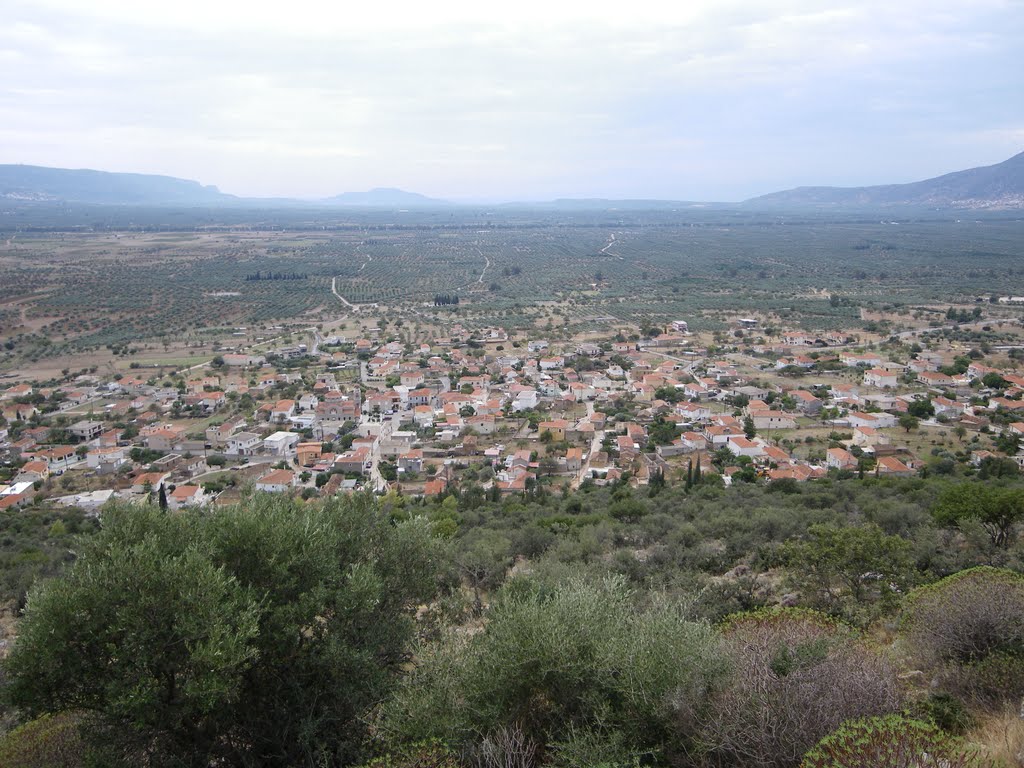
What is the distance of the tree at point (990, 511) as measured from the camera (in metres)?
13.0

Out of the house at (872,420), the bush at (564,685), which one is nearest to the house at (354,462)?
the bush at (564,685)

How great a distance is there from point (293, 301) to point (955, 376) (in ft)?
201

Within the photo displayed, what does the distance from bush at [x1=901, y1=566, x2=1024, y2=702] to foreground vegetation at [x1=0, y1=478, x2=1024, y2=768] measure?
0.07ft

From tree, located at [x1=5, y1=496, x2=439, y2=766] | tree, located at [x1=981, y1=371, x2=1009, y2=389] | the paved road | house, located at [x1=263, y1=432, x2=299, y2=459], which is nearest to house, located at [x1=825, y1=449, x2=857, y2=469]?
tree, located at [x1=981, y1=371, x2=1009, y2=389]

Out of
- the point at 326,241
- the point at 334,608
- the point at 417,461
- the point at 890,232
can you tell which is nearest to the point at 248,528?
the point at 334,608

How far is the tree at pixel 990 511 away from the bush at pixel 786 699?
27.5 ft

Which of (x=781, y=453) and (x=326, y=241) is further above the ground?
(x=326, y=241)

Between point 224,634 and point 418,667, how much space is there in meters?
2.03

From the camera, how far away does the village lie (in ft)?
86.2

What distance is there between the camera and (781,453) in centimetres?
2747

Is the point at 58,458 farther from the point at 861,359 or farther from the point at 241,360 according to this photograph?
the point at 861,359

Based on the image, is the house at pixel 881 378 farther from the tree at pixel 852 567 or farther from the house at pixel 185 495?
the house at pixel 185 495

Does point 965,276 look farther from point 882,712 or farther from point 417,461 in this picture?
point 882,712

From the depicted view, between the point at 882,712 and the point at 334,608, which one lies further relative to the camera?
the point at 334,608
